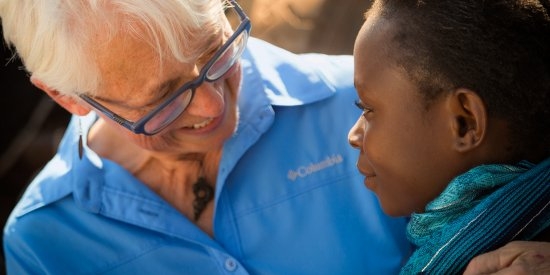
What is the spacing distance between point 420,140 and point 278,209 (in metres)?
0.70

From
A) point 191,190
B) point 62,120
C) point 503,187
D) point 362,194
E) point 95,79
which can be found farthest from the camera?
point 62,120

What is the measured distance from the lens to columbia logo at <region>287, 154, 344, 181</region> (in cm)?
245

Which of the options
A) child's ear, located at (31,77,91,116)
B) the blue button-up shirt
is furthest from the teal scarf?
child's ear, located at (31,77,91,116)

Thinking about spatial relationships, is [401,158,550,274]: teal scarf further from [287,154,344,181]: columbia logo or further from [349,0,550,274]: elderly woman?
[287,154,344,181]: columbia logo

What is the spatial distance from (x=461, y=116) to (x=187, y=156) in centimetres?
105

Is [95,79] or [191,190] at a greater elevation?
[95,79]

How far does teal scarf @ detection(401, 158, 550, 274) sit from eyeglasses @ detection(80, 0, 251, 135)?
75 centimetres

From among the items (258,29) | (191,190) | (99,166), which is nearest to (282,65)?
(191,190)

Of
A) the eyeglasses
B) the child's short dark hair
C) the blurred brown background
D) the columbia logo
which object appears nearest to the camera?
the child's short dark hair

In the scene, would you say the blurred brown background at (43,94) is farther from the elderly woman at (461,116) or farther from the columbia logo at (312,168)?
the elderly woman at (461,116)

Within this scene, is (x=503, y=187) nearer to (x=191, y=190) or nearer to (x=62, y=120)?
(x=191, y=190)

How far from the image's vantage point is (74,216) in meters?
2.41

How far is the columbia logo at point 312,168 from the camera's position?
2.45 meters

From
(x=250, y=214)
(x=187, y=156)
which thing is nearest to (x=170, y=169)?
(x=187, y=156)
